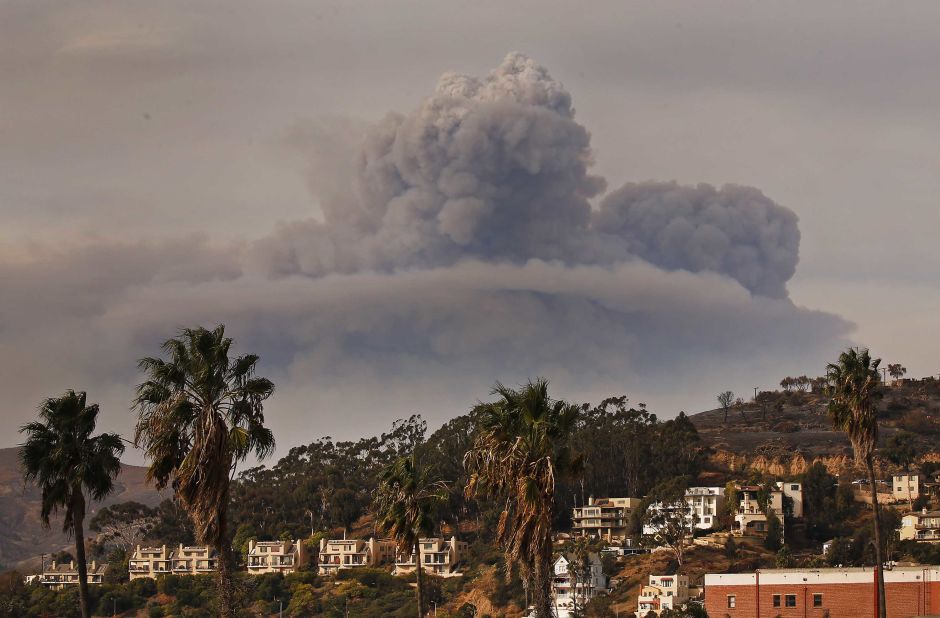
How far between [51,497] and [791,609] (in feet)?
239

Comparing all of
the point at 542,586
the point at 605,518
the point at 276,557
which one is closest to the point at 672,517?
the point at 605,518

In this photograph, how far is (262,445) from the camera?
44.8 m

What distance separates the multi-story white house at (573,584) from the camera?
5940 inches

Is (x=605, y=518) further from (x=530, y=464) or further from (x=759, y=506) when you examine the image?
(x=530, y=464)

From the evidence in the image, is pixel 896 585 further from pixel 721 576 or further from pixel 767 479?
pixel 767 479

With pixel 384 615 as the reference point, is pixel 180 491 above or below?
above

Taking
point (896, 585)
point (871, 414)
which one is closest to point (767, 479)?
point (896, 585)

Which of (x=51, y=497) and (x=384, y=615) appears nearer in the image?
(x=51, y=497)

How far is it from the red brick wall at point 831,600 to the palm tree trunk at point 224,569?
236 feet

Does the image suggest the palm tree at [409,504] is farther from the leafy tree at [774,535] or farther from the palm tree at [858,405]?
the leafy tree at [774,535]

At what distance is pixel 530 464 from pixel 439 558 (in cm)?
14120

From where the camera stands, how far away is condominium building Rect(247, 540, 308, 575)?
193875 millimetres

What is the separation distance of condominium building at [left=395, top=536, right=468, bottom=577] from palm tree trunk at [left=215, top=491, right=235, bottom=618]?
456 ft

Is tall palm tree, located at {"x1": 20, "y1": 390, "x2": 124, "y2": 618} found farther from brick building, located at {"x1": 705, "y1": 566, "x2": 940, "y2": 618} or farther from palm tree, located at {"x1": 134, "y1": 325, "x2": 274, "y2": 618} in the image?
brick building, located at {"x1": 705, "y1": 566, "x2": 940, "y2": 618}
